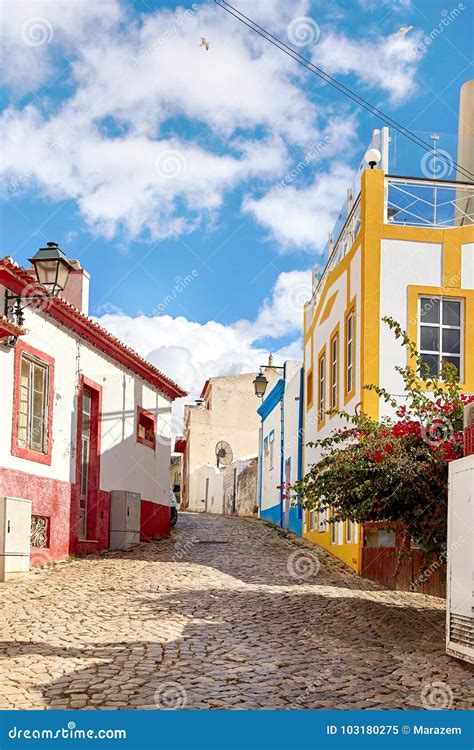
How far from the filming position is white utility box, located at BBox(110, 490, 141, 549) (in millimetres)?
15609

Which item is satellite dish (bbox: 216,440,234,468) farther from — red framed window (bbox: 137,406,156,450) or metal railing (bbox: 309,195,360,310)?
metal railing (bbox: 309,195,360,310)

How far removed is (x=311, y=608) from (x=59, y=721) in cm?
480

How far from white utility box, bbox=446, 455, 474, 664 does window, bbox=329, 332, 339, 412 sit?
300 inches

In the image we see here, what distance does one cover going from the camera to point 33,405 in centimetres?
1270

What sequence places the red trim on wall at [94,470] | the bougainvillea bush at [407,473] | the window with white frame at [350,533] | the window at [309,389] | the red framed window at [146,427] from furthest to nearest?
the window at [309,389] → the red framed window at [146,427] → the red trim on wall at [94,470] → the window with white frame at [350,533] → the bougainvillea bush at [407,473]

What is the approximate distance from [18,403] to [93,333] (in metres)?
3.02

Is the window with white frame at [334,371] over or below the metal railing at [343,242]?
below

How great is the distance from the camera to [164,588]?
10758 mm

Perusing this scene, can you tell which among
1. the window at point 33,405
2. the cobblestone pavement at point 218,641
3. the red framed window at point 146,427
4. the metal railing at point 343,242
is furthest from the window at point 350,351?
the red framed window at point 146,427

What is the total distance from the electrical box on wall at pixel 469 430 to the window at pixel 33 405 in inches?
255

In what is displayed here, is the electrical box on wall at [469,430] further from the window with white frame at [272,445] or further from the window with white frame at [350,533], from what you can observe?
the window with white frame at [272,445]

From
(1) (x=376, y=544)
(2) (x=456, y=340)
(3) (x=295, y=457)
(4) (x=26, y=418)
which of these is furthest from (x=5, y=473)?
(3) (x=295, y=457)

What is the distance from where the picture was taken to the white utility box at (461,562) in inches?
275

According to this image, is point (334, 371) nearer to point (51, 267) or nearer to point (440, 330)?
point (440, 330)
